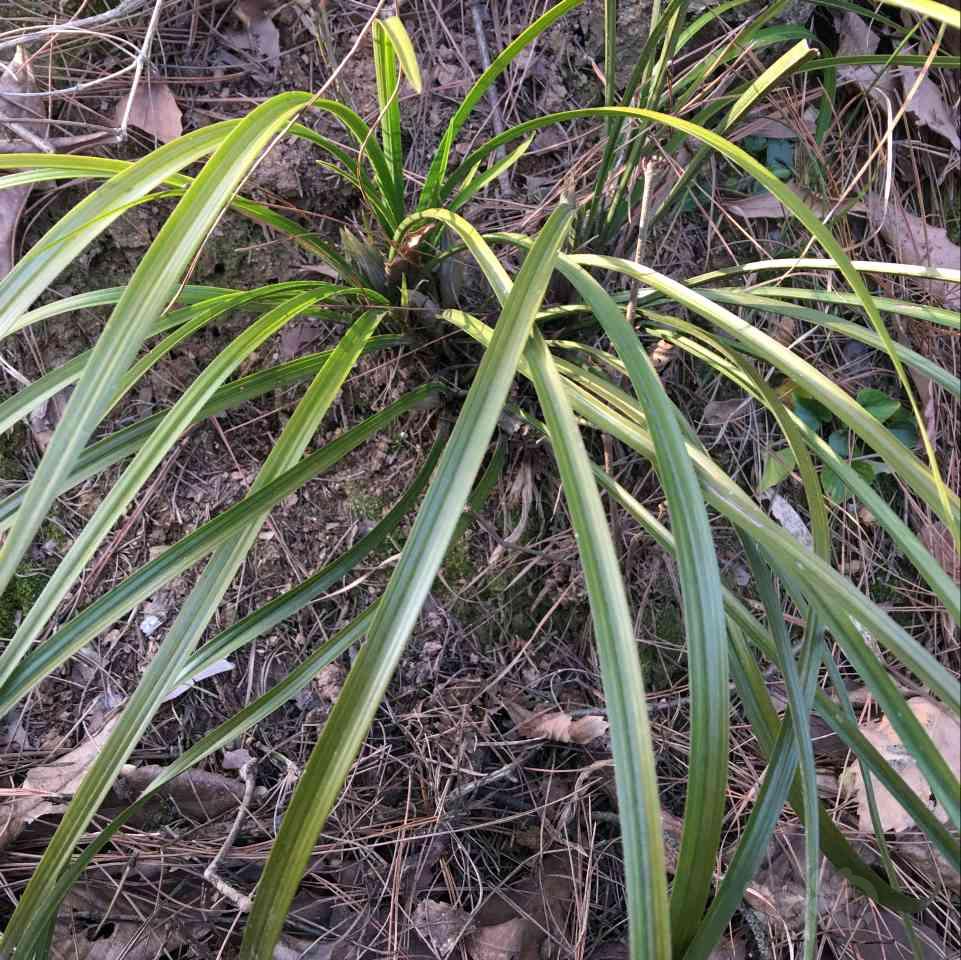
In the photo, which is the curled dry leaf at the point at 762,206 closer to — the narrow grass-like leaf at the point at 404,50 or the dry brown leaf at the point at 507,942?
the narrow grass-like leaf at the point at 404,50

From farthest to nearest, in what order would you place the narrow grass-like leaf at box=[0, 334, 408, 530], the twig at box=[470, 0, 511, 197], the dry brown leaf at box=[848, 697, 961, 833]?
the twig at box=[470, 0, 511, 197] < the dry brown leaf at box=[848, 697, 961, 833] < the narrow grass-like leaf at box=[0, 334, 408, 530]

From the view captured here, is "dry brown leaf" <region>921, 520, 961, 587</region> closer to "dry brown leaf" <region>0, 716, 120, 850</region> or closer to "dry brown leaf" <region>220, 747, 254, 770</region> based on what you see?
"dry brown leaf" <region>220, 747, 254, 770</region>

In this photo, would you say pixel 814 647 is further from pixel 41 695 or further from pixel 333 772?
pixel 41 695

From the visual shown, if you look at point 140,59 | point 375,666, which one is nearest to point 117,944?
point 375,666

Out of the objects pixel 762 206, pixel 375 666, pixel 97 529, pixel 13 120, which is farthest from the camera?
pixel 762 206

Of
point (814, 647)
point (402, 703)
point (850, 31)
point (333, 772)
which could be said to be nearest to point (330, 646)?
point (402, 703)

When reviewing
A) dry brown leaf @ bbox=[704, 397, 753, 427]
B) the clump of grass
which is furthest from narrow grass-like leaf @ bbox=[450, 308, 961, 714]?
dry brown leaf @ bbox=[704, 397, 753, 427]

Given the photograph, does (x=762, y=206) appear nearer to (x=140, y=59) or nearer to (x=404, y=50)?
(x=404, y=50)
